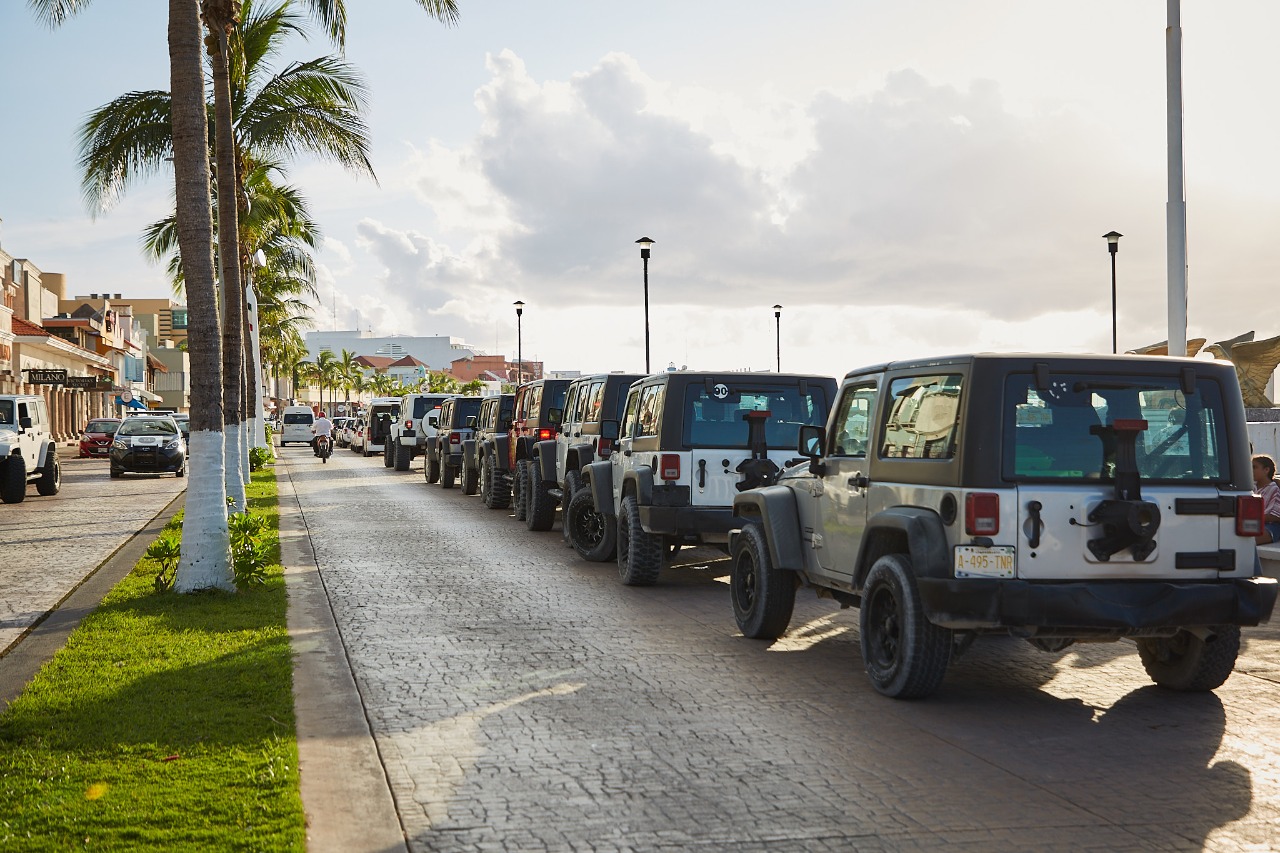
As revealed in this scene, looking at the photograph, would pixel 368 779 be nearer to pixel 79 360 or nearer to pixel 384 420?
pixel 384 420

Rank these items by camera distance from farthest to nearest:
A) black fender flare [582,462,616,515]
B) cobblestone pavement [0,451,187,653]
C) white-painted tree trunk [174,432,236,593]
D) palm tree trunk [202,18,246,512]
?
palm tree trunk [202,18,246,512]
black fender flare [582,462,616,515]
cobblestone pavement [0,451,187,653]
white-painted tree trunk [174,432,236,593]

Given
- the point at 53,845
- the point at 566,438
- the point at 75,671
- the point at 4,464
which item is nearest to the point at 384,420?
the point at 4,464

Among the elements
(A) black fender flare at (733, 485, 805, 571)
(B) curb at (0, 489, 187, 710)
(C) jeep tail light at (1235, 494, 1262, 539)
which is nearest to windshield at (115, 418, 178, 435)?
(B) curb at (0, 489, 187, 710)

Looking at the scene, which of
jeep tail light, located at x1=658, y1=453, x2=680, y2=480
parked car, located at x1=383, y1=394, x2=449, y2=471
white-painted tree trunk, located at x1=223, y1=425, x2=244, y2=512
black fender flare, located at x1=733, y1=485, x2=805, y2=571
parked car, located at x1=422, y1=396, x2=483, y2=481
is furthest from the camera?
parked car, located at x1=383, y1=394, x2=449, y2=471

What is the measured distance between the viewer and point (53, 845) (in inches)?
197

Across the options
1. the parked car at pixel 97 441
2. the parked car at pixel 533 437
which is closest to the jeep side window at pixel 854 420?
the parked car at pixel 533 437

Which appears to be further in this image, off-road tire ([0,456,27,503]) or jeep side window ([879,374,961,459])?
off-road tire ([0,456,27,503])

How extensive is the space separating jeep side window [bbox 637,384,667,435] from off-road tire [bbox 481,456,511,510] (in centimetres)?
972

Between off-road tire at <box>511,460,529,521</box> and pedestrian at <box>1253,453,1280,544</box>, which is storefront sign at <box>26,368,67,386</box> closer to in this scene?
off-road tire at <box>511,460,529,521</box>

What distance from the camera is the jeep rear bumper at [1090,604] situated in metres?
6.95

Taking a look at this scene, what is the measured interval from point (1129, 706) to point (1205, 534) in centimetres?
109

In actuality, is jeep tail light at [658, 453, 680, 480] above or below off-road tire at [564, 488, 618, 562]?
→ above

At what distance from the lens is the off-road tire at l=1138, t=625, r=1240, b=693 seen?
7.66 metres

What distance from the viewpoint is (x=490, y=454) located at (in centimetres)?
2339
